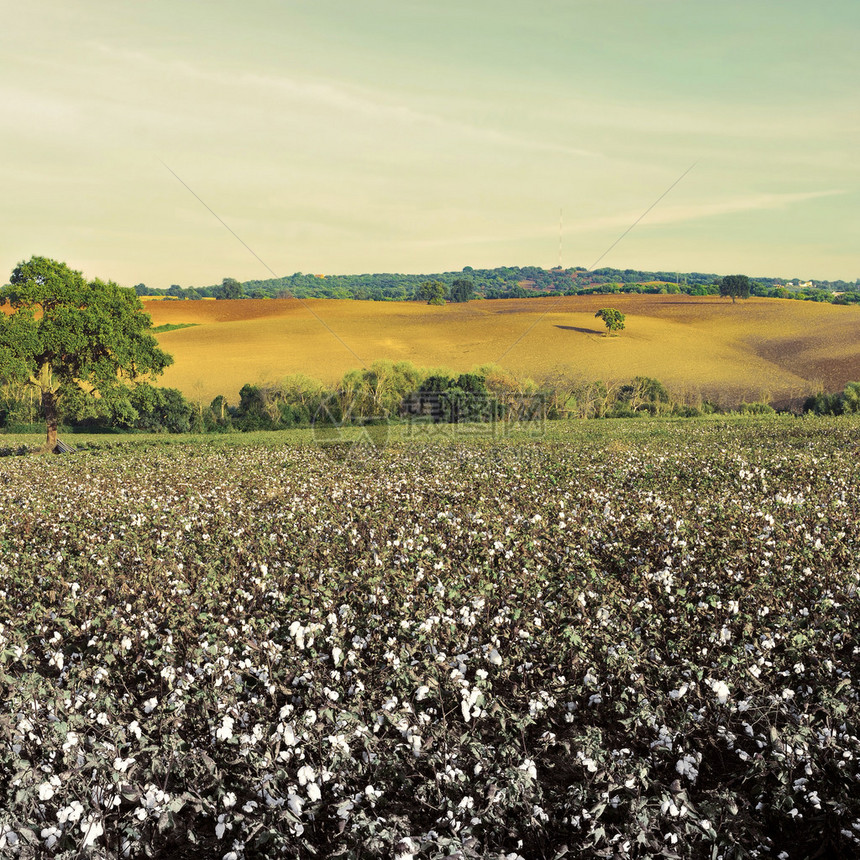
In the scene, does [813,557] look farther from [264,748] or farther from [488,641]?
[264,748]

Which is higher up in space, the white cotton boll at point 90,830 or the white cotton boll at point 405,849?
the white cotton boll at point 405,849

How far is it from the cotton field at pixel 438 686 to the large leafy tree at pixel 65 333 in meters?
21.6

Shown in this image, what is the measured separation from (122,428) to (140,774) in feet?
143

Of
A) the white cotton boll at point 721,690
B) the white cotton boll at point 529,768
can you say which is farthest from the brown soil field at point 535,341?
the white cotton boll at point 529,768

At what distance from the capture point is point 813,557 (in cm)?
932

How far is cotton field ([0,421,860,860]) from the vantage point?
182 inches

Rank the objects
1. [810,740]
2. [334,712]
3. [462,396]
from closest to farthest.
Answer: [810,740]
[334,712]
[462,396]

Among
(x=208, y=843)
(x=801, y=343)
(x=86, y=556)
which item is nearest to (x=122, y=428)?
(x=86, y=556)

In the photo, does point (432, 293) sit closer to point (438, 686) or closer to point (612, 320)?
point (612, 320)

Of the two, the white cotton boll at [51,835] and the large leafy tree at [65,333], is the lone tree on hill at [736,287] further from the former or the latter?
the white cotton boll at [51,835]

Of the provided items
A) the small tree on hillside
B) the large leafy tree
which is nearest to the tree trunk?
the large leafy tree

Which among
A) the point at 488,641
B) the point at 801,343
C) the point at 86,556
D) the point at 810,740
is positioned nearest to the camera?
the point at 810,740

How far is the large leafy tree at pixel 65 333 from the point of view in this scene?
100 ft

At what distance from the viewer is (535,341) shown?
68000 millimetres
